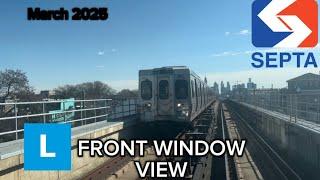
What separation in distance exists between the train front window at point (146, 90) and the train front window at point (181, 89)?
1344 millimetres

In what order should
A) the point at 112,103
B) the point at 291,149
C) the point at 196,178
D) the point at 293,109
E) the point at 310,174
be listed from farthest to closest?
the point at 112,103 < the point at 293,109 < the point at 291,149 < the point at 310,174 < the point at 196,178

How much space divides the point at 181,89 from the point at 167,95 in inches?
29.2

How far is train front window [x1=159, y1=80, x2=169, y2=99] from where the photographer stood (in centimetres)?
2228

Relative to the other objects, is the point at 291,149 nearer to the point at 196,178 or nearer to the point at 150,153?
the point at 150,153

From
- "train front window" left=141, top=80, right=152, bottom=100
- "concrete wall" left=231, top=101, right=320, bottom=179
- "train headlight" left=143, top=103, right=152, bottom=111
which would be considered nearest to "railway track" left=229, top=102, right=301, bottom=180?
"concrete wall" left=231, top=101, right=320, bottom=179

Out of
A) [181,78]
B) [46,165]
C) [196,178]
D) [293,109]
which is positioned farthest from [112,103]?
[46,165]

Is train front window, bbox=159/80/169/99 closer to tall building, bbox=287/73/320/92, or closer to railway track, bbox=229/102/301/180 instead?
railway track, bbox=229/102/301/180

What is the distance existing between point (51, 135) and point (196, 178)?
504cm

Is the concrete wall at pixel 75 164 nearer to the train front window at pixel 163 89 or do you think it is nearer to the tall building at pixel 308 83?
the train front window at pixel 163 89

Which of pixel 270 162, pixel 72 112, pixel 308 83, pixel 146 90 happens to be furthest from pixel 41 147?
pixel 308 83

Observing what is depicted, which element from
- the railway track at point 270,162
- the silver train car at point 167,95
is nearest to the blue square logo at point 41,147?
the railway track at point 270,162

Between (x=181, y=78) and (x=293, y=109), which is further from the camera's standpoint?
(x=181, y=78)

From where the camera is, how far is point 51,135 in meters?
9.91

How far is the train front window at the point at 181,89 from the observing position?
72.4 ft
